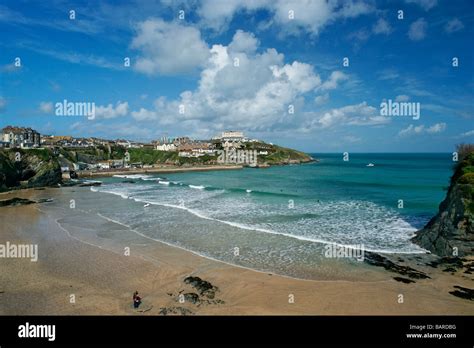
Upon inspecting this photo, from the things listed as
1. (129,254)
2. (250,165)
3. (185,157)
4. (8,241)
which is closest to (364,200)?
(129,254)

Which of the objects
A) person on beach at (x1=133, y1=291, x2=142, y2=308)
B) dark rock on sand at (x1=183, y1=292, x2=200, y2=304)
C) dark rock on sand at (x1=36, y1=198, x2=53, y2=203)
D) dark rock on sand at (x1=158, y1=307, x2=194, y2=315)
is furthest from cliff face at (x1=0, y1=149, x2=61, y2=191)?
dark rock on sand at (x1=158, y1=307, x2=194, y2=315)

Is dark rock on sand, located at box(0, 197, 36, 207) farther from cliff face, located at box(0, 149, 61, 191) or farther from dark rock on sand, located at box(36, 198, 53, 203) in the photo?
cliff face, located at box(0, 149, 61, 191)

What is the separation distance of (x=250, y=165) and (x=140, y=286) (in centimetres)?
10753

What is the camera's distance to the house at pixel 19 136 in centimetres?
9188

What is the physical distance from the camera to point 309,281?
14148mm

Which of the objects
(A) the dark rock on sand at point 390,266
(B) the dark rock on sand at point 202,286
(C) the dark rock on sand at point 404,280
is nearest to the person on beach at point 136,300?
(B) the dark rock on sand at point 202,286

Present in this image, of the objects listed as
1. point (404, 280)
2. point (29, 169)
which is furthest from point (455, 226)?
point (29, 169)

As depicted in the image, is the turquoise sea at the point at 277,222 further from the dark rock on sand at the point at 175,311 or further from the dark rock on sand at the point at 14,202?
the dark rock on sand at the point at 14,202

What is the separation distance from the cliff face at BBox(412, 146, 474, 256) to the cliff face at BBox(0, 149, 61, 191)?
57.9m
